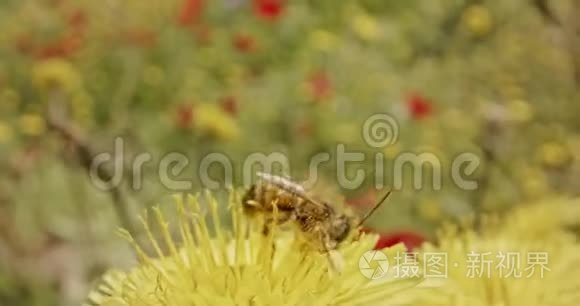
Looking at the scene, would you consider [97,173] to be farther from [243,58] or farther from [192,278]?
[243,58]

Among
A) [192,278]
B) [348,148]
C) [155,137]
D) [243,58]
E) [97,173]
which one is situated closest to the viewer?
[192,278]

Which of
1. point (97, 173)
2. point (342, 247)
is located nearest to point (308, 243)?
point (342, 247)

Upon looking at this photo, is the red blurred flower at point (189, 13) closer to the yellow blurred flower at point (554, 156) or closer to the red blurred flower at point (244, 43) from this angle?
the red blurred flower at point (244, 43)

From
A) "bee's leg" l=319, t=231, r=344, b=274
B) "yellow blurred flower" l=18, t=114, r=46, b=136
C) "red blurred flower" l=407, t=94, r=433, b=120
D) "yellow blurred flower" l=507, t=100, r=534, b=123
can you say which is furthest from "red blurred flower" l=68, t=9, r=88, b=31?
"bee's leg" l=319, t=231, r=344, b=274

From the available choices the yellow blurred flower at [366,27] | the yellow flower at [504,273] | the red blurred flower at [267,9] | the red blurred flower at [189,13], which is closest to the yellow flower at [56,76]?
the red blurred flower at [189,13]

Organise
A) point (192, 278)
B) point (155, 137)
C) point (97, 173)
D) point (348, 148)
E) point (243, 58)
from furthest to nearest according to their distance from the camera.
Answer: point (243, 58) → point (155, 137) → point (348, 148) → point (97, 173) → point (192, 278)

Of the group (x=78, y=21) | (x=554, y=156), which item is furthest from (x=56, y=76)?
(x=554, y=156)

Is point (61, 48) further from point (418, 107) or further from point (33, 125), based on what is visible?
point (418, 107)

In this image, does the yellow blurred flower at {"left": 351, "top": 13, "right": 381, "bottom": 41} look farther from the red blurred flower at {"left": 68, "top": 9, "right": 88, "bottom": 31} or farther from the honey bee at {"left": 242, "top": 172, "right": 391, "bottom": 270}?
the honey bee at {"left": 242, "top": 172, "right": 391, "bottom": 270}
